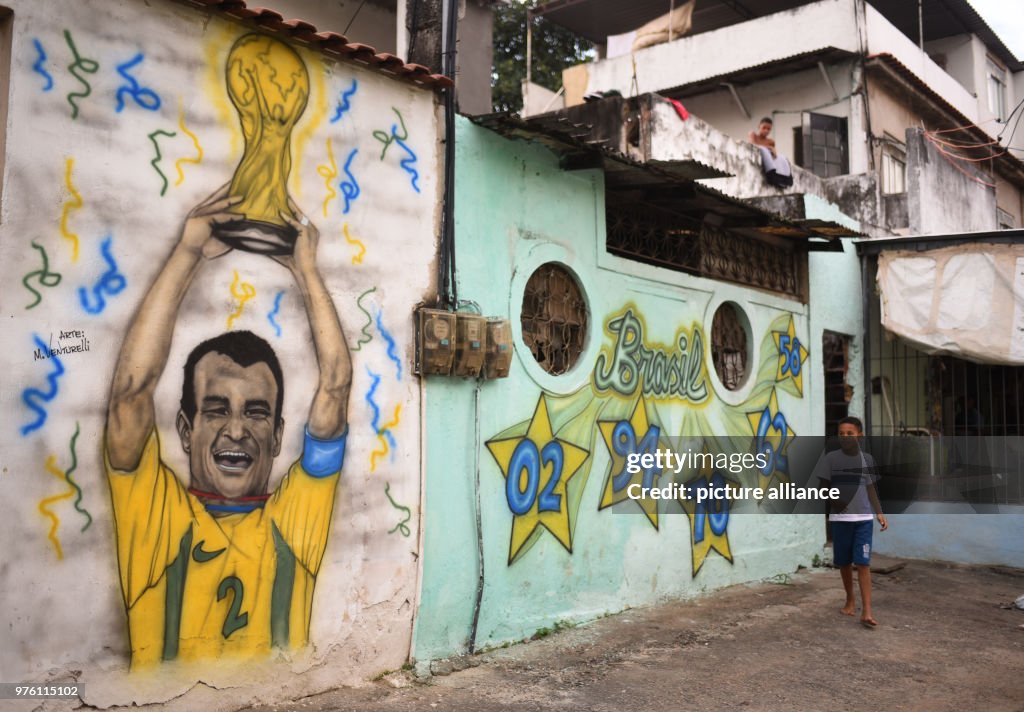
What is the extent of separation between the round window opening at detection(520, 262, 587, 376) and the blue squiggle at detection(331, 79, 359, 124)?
1804 mm

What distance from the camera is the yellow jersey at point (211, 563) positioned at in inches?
157

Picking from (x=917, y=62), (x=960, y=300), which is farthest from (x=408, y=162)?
(x=917, y=62)

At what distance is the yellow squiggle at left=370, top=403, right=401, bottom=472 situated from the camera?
5.00m

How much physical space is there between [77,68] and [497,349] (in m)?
2.75

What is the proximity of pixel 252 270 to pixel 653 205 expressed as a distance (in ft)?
12.9

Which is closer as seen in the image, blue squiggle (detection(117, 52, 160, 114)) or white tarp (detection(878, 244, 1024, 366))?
blue squiggle (detection(117, 52, 160, 114))

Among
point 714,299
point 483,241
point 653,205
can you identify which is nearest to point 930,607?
point 714,299

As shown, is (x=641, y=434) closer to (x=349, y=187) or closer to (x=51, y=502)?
(x=349, y=187)

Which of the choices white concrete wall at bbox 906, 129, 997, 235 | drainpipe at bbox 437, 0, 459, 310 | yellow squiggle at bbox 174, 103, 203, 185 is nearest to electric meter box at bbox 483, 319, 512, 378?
drainpipe at bbox 437, 0, 459, 310

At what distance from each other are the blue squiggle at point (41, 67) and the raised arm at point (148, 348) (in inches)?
31.0

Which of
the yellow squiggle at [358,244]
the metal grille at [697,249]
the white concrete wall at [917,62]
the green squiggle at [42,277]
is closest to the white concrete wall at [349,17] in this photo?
the metal grille at [697,249]

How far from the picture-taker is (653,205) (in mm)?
7453

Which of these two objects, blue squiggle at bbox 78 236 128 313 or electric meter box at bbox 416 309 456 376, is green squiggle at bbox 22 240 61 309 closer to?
blue squiggle at bbox 78 236 128 313

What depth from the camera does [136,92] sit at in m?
4.11
